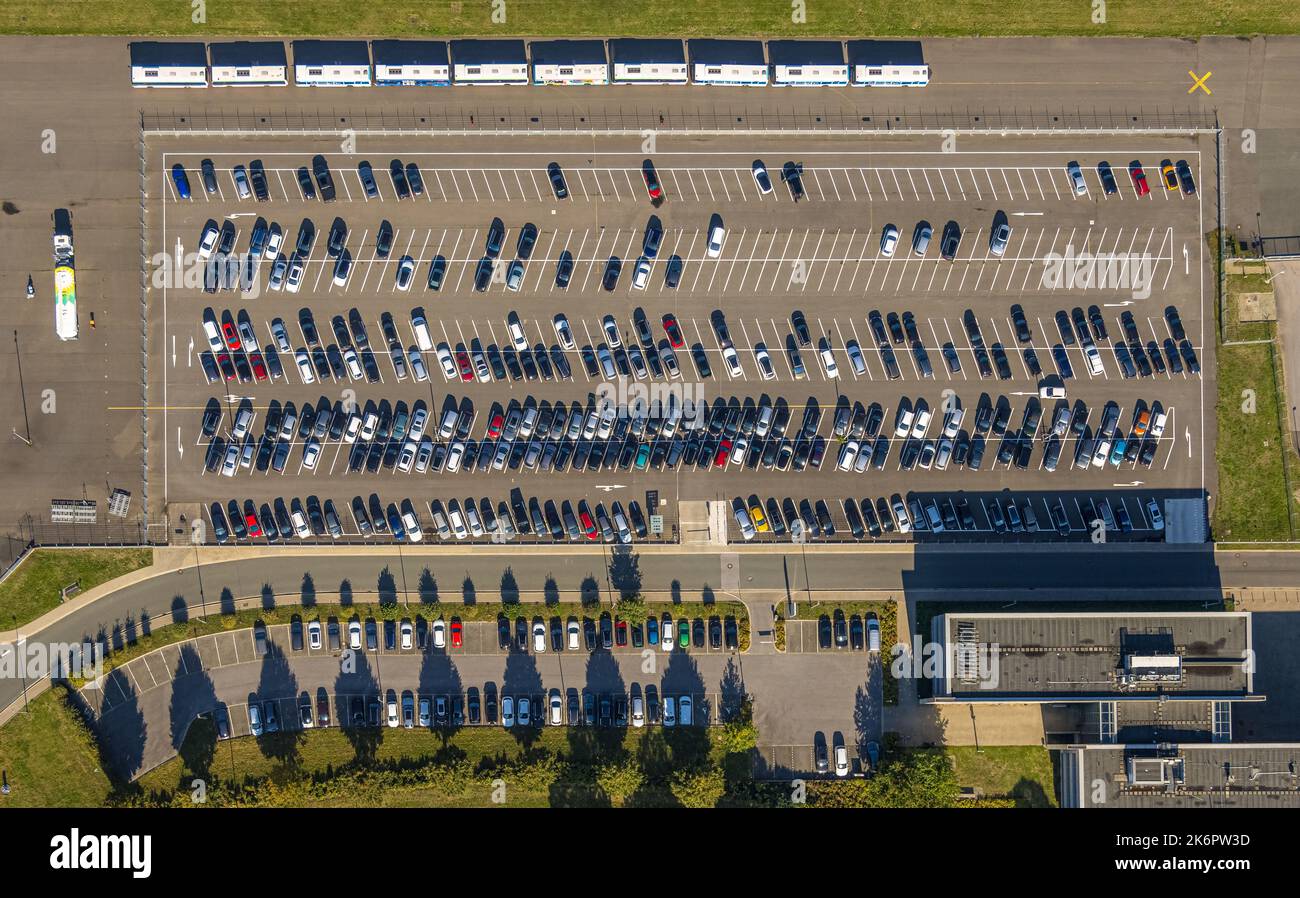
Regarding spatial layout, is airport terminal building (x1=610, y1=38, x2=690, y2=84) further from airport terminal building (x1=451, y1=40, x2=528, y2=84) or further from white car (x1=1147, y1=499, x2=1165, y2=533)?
white car (x1=1147, y1=499, x2=1165, y2=533)

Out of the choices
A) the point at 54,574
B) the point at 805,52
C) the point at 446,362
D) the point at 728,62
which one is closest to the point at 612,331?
the point at 446,362

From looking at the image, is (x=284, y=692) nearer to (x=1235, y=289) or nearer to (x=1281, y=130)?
(x=1235, y=289)

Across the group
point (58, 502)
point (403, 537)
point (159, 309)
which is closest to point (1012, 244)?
point (403, 537)

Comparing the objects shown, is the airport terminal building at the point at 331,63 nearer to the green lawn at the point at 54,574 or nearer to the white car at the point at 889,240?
the green lawn at the point at 54,574

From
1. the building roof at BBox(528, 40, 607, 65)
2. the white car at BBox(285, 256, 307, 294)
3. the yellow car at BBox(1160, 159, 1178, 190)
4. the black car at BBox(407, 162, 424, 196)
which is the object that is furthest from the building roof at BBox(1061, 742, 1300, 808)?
the white car at BBox(285, 256, 307, 294)

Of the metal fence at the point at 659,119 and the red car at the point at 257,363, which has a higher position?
the metal fence at the point at 659,119

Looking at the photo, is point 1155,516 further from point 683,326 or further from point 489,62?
point 489,62

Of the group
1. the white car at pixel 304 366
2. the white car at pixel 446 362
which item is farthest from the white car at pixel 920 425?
the white car at pixel 304 366
